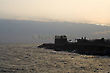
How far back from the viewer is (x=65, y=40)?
118688 mm

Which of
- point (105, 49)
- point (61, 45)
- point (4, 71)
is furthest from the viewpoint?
point (61, 45)

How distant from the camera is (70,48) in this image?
109 m

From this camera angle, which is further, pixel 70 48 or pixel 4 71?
pixel 70 48

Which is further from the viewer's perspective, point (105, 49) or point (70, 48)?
point (70, 48)

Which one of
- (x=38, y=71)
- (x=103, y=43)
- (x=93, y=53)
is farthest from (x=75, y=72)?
(x=103, y=43)

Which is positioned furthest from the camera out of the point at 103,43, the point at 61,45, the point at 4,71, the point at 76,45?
the point at 61,45

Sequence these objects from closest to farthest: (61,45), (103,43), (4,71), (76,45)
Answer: (4,71) → (103,43) → (76,45) → (61,45)

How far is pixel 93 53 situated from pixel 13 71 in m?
49.5

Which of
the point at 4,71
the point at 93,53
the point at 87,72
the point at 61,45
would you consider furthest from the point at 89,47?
the point at 4,71

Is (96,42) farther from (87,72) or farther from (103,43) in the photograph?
(87,72)

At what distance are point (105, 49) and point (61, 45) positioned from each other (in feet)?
115

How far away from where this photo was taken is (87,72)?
4203 centimetres

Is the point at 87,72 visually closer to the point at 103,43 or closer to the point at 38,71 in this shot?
the point at 38,71

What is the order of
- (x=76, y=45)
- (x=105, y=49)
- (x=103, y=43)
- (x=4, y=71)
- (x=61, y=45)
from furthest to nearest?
(x=61, y=45) → (x=76, y=45) → (x=103, y=43) → (x=105, y=49) → (x=4, y=71)
